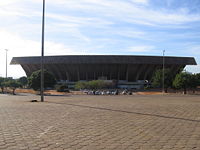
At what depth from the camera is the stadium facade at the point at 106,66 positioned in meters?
85.8

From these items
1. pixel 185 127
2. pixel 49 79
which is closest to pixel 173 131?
pixel 185 127

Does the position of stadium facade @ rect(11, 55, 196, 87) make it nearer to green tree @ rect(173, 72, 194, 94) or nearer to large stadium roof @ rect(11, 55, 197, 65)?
large stadium roof @ rect(11, 55, 197, 65)

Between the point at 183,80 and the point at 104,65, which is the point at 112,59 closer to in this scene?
the point at 104,65

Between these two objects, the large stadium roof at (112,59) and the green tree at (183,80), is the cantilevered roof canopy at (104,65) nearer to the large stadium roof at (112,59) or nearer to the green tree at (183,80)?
the large stadium roof at (112,59)

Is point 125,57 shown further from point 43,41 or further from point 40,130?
point 40,130

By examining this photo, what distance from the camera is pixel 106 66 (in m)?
91.4

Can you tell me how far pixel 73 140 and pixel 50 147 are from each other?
91 cm

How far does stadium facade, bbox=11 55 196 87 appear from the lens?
85812mm

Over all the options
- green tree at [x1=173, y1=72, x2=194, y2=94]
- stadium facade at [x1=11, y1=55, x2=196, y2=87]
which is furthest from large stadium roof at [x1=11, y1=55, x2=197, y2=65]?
green tree at [x1=173, y1=72, x2=194, y2=94]

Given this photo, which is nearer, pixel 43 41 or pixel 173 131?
pixel 173 131

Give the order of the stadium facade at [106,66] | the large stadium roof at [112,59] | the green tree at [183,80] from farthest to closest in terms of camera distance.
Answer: the stadium facade at [106,66], the large stadium roof at [112,59], the green tree at [183,80]

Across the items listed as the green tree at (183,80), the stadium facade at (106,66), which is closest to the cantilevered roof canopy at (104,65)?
the stadium facade at (106,66)

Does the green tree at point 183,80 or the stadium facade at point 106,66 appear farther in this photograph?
the stadium facade at point 106,66

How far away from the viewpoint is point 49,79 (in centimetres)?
5325
